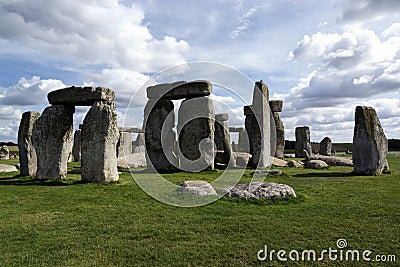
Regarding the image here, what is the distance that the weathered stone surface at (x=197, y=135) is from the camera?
52.2 feet

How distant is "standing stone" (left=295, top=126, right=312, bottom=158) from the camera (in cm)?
2754

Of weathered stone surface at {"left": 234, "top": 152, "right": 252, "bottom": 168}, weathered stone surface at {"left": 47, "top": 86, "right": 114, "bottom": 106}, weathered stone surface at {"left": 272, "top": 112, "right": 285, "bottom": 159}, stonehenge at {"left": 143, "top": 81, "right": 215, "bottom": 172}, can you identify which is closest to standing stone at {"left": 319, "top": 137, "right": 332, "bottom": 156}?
weathered stone surface at {"left": 272, "top": 112, "right": 285, "bottom": 159}

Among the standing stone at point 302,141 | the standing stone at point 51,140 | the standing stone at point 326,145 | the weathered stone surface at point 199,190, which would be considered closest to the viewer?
the weathered stone surface at point 199,190

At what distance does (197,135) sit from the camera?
16188 mm

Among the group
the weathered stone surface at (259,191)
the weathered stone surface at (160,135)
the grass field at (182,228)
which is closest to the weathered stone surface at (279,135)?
the weathered stone surface at (160,135)

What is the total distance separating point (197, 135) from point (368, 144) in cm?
696

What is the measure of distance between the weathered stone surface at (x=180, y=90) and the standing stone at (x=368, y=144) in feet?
20.5

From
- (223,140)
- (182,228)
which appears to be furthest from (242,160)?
(182,228)

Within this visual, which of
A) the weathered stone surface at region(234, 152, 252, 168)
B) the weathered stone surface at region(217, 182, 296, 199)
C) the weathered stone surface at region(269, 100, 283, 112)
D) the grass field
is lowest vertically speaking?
the grass field

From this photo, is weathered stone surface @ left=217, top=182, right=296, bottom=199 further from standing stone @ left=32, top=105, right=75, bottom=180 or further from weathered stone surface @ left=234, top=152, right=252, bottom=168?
weathered stone surface @ left=234, top=152, right=252, bottom=168

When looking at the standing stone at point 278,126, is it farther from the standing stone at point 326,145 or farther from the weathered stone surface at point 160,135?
the weathered stone surface at point 160,135

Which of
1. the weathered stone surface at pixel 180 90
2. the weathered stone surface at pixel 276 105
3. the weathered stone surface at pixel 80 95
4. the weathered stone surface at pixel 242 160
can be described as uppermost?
the weathered stone surface at pixel 276 105

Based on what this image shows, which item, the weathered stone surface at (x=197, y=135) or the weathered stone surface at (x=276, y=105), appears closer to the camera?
the weathered stone surface at (x=197, y=135)

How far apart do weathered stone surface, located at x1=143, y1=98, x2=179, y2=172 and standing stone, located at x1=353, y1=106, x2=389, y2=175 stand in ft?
24.9
